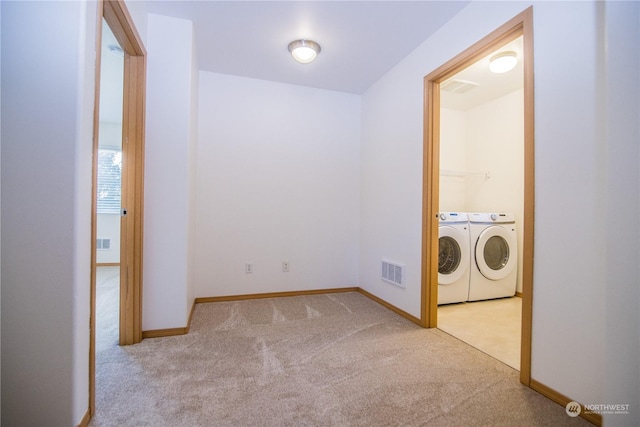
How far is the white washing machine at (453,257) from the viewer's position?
271cm

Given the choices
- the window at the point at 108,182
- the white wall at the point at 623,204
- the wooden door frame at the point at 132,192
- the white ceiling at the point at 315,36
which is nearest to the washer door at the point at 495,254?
the white ceiling at the point at 315,36

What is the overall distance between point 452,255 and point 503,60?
1756 mm

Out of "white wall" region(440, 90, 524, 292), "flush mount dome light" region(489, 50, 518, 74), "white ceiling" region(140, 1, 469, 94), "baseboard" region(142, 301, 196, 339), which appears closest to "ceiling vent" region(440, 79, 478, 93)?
"flush mount dome light" region(489, 50, 518, 74)

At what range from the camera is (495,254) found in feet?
9.91

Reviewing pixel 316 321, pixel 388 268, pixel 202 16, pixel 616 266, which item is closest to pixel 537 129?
pixel 616 266

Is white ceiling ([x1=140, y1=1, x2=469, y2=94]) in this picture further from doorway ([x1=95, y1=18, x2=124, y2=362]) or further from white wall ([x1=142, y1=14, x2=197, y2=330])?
doorway ([x1=95, y1=18, x2=124, y2=362])

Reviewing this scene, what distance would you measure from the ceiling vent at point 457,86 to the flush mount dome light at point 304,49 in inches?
59.0

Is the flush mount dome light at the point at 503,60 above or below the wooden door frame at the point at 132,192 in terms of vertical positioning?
above

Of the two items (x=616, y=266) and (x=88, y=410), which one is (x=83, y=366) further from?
(x=616, y=266)

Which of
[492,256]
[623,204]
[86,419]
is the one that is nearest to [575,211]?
[623,204]

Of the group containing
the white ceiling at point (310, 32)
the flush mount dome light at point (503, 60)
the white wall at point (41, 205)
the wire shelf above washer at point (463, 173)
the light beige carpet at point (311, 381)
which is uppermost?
the white ceiling at point (310, 32)

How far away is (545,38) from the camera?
4.60 ft

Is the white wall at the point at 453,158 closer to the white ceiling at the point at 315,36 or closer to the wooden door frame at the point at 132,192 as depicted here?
the white ceiling at the point at 315,36

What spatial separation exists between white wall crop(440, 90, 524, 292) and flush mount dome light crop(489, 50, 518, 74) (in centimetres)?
101
